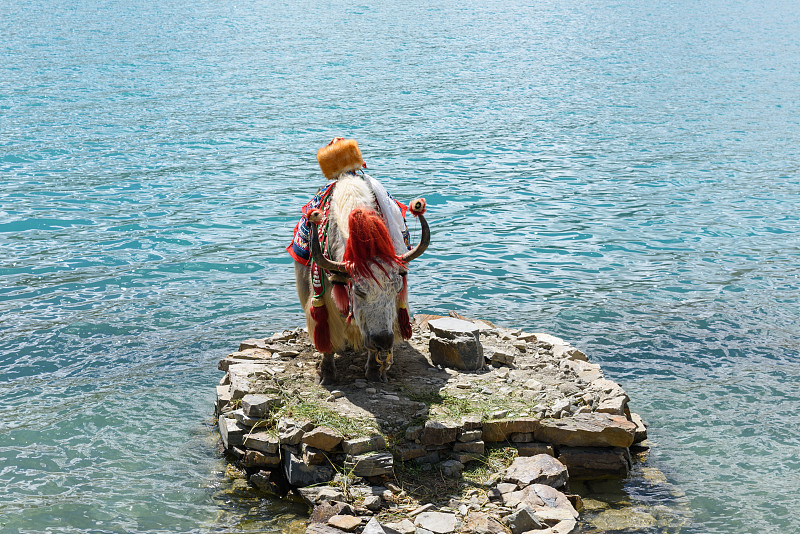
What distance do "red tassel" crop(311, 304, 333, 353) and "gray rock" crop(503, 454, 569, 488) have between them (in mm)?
2225

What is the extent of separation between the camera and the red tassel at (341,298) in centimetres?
804

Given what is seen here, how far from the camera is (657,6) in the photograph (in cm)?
7581

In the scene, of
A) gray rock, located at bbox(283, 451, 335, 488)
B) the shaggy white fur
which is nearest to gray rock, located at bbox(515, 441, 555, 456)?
gray rock, located at bbox(283, 451, 335, 488)

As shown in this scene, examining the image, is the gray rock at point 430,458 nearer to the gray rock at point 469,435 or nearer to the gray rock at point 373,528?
the gray rock at point 469,435

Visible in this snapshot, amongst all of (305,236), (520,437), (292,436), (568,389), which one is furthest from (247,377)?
(568,389)

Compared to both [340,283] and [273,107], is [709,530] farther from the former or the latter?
[273,107]

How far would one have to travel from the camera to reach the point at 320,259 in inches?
297

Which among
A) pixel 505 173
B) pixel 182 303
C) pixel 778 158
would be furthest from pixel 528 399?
pixel 778 158

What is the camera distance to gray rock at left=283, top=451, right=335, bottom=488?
7164 millimetres

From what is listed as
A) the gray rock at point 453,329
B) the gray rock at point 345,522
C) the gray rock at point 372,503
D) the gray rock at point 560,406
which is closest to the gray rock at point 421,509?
the gray rock at point 372,503

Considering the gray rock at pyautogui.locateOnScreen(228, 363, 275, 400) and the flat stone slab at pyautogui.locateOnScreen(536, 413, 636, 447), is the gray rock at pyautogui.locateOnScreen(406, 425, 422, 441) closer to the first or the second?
the flat stone slab at pyautogui.locateOnScreen(536, 413, 636, 447)

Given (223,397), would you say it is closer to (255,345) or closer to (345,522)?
(255,345)

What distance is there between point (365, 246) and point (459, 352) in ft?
6.02

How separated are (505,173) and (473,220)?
14.4 feet
